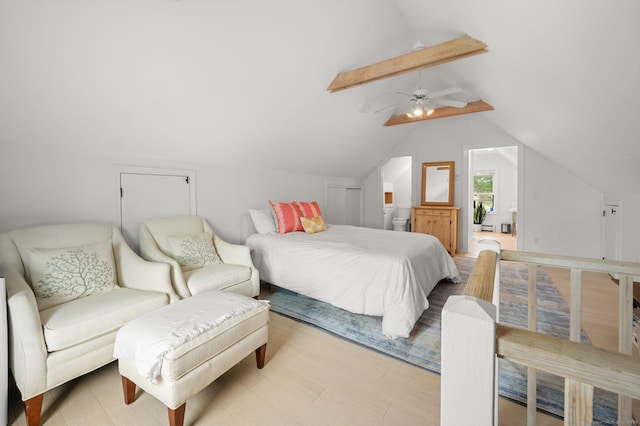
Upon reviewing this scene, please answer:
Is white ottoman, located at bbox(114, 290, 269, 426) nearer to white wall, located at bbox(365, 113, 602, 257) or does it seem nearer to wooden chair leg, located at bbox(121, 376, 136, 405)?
wooden chair leg, located at bbox(121, 376, 136, 405)

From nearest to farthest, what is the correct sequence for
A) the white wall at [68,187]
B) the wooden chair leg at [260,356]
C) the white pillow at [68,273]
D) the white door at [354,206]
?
the white pillow at [68,273] < the wooden chair leg at [260,356] < the white wall at [68,187] < the white door at [354,206]

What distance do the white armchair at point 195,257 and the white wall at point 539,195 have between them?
4320mm

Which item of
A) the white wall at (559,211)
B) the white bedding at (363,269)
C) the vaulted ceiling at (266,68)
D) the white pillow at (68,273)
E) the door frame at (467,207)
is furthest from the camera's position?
the door frame at (467,207)

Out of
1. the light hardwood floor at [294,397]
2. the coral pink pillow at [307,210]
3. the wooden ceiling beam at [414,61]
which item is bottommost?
the light hardwood floor at [294,397]

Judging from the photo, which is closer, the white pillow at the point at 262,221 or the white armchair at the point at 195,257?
the white armchair at the point at 195,257

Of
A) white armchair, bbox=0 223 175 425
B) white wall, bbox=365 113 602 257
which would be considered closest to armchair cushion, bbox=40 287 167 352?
white armchair, bbox=0 223 175 425

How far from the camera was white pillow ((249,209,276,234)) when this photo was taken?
3426 millimetres

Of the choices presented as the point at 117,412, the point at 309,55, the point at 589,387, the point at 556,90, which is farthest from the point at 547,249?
the point at 117,412

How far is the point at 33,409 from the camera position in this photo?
4.50 feet

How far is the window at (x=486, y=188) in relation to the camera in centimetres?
764

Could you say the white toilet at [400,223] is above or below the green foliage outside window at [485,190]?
below

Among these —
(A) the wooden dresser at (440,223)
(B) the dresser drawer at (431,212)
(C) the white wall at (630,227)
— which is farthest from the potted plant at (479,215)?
(C) the white wall at (630,227)

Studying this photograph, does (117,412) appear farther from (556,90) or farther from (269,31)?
(556,90)

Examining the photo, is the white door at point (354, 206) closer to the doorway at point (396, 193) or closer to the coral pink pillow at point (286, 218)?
the doorway at point (396, 193)
